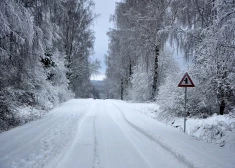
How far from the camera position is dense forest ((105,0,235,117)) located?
5938 mm

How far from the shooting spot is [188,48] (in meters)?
10.6

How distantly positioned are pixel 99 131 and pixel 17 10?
5096mm

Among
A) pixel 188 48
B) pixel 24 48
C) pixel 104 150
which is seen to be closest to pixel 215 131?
pixel 104 150

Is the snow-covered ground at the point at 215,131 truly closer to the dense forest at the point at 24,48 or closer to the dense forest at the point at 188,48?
the dense forest at the point at 188,48

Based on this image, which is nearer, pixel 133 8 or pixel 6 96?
pixel 6 96

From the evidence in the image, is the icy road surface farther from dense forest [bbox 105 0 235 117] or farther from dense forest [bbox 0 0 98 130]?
dense forest [bbox 105 0 235 117]

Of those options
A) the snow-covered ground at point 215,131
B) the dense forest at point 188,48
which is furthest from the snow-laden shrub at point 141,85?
the snow-covered ground at point 215,131

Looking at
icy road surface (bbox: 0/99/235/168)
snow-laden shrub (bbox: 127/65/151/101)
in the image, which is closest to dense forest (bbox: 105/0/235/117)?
snow-laden shrub (bbox: 127/65/151/101)

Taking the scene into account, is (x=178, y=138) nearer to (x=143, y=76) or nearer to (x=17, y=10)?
(x=17, y=10)

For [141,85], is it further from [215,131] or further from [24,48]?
[24,48]

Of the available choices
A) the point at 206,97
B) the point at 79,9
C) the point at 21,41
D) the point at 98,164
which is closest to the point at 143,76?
the point at 79,9

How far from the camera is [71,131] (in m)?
8.25

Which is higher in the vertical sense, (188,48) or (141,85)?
(188,48)

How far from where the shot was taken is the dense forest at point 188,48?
594 centimetres
